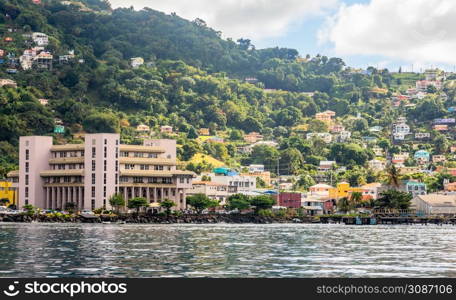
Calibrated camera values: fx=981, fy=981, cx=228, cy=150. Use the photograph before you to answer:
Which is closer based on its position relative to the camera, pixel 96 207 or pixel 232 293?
pixel 232 293

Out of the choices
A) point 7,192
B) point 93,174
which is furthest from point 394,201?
point 7,192

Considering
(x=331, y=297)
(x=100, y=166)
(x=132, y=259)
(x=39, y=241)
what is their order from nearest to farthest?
(x=331, y=297), (x=132, y=259), (x=39, y=241), (x=100, y=166)

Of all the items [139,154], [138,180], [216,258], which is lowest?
[216,258]

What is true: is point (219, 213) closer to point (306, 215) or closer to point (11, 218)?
point (306, 215)

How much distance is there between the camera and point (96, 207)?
172 m

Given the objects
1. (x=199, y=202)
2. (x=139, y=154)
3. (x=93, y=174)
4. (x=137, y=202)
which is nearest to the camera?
(x=137, y=202)

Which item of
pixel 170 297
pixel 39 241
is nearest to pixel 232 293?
pixel 170 297

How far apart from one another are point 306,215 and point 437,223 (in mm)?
28082

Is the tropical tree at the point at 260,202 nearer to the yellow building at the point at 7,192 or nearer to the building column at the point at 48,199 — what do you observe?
the building column at the point at 48,199

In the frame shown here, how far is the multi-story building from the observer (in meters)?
172

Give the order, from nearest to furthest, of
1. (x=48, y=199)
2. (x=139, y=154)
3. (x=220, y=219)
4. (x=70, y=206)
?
(x=70, y=206), (x=220, y=219), (x=48, y=199), (x=139, y=154)

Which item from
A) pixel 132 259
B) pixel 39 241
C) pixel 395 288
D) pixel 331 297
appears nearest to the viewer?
pixel 331 297

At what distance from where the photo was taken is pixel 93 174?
566 ft

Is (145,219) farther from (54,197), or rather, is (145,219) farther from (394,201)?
(394,201)
